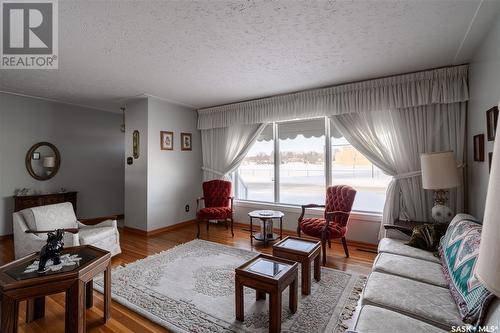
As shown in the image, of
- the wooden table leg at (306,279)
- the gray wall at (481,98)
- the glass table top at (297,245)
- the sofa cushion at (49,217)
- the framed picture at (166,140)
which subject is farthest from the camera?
the framed picture at (166,140)

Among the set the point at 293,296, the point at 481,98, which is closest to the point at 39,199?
the point at 293,296

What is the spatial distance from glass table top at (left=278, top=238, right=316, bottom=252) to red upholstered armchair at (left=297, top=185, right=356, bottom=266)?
1.74ft

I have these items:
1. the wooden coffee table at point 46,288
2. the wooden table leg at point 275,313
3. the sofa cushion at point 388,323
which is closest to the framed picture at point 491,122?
the sofa cushion at point 388,323

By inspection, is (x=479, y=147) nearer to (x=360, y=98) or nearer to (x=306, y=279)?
(x=360, y=98)

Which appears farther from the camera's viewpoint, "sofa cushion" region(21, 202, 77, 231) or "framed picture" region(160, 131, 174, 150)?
"framed picture" region(160, 131, 174, 150)

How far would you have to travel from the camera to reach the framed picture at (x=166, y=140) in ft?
14.9

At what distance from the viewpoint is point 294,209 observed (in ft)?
14.1

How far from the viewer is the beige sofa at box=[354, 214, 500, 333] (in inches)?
49.2

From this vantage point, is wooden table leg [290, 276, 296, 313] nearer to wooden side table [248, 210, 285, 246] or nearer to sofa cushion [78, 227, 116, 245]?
wooden side table [248, 210, 285, 246]

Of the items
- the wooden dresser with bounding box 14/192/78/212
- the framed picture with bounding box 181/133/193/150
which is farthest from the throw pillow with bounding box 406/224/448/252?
the wooden dresser with bounding box 14/192/78/212

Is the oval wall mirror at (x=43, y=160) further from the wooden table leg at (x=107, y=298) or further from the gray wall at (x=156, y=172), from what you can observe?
the wooden table leg at (x=107, y=298)

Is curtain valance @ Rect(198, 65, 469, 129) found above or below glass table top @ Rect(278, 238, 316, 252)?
above

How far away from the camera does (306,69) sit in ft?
10.1

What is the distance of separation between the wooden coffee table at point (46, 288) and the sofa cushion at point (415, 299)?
6.66 ft
